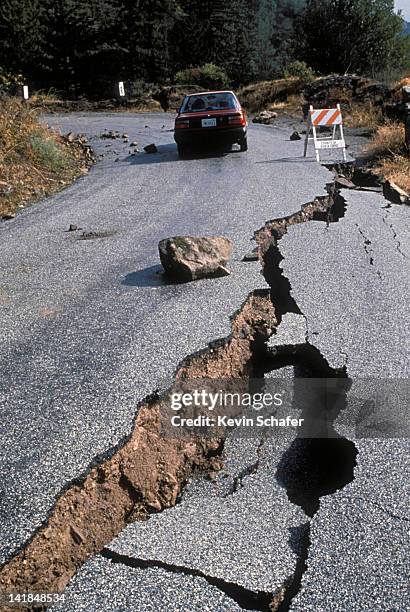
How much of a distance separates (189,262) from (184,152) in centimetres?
818

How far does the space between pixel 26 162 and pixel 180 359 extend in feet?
24.7

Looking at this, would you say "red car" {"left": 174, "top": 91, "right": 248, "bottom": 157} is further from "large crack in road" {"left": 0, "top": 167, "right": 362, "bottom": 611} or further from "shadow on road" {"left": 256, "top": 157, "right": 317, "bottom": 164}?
"large crack in road" {"left": 0, "top": 167, "right": 362, "bottom": 611}

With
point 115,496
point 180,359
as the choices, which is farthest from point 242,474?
point 180,359

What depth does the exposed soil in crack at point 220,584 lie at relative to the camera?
6.60 feet

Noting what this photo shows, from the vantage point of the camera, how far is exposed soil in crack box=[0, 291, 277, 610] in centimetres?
214

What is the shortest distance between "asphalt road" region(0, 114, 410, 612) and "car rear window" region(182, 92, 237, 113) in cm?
493

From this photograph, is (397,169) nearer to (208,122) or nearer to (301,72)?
(208,122)

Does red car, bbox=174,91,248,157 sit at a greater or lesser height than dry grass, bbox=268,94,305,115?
lesser

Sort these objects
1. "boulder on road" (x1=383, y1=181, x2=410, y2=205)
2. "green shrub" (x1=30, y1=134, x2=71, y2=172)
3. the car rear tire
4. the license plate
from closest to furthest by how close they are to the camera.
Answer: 1. "boulder on road" (x1=383, y1=181, x2=410, y2=205)
2. "green shrub" (x1=30, y1=134, x2=71, y2=172)
3. the license plate
4. the car rear tire

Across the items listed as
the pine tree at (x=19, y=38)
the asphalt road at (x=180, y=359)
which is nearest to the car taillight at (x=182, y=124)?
the asphalt road at (x=180, y=359)

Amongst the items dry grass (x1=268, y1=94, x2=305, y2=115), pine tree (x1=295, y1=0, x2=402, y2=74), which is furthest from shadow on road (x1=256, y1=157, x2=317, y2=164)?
pine tree (x1=295, y1=0, x2=402, y2=74)

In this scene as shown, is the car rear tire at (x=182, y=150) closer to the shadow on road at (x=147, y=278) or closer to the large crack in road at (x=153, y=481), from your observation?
the shadow on road at (x=147, y=278)

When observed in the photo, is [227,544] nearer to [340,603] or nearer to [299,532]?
[299,532]

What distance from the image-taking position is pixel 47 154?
10.6 m
